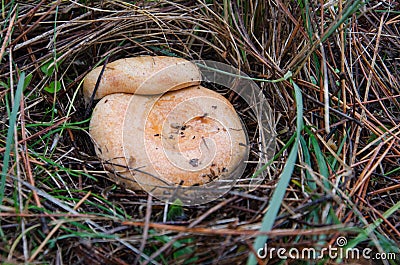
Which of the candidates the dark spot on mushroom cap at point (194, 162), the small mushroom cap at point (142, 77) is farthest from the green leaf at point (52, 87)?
the dark spot on mushroom cap at point (194, 162)

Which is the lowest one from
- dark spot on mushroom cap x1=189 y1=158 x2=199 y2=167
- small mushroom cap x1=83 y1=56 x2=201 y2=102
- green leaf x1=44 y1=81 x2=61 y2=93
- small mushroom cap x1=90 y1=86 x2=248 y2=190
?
dark spot on mushroom cap x1=189 y1=158 x2=199 y2=167

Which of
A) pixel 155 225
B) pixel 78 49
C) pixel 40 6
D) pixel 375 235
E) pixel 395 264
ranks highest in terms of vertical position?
pixel 40 6

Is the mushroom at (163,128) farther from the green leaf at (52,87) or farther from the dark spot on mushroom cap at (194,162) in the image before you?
the green leaf at (52,87)

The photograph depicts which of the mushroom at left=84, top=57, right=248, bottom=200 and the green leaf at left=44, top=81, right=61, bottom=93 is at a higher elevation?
the green leaf at left=44, top=81, right=61, bottom=93

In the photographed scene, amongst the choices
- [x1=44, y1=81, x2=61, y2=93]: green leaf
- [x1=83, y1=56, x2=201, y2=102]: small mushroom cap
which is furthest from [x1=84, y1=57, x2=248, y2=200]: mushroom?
[x1=44, y1=81, x2=61, y2=93]: green leaf

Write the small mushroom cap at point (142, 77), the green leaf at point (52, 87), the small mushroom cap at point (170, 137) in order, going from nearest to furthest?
the small mushroom cap at point (170, 137) → the small mushroom cap at point (142, 77) → the green leaf at point (52, 87)

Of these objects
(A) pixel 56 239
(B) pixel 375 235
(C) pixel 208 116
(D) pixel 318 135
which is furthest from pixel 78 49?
(B) pixel 375 235

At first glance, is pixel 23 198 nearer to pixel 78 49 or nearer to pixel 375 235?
pixel 78 49

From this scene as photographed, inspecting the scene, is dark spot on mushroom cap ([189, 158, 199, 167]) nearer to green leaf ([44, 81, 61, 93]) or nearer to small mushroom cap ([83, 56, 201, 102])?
small mushroom cap ([83, 56, 201, 102])
